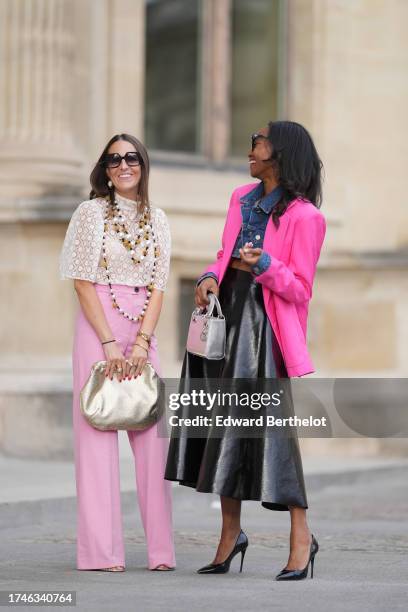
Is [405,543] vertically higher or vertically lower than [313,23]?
lower

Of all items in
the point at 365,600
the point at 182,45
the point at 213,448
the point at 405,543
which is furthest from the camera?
the point at 182,45

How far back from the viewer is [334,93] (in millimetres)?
15641

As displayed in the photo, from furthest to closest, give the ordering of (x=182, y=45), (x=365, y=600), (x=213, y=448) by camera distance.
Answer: (x=182, y=45) → (x=213, y=448) → (x=365, y=600)

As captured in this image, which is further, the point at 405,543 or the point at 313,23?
the point at 313,23

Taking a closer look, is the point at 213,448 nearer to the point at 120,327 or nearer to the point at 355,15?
the point at 120,327

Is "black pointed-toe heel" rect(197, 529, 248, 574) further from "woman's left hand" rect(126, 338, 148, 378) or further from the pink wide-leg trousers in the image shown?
"woman's left hand" rect(126, 338, 148, 378)

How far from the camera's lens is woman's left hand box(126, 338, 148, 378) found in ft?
23.2

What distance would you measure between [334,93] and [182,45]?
1.52 metres

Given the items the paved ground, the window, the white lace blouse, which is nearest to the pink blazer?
the white lace blouse

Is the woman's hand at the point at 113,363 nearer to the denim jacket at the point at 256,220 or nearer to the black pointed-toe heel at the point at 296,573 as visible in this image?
the denim jacket at the point at 256,220

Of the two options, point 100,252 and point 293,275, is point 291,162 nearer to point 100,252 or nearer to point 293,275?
point 293,275

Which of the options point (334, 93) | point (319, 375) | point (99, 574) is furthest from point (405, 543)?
point (334, 93)

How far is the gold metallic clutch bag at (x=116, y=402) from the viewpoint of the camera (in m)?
7.04

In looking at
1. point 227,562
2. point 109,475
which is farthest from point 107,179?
point 227,562
